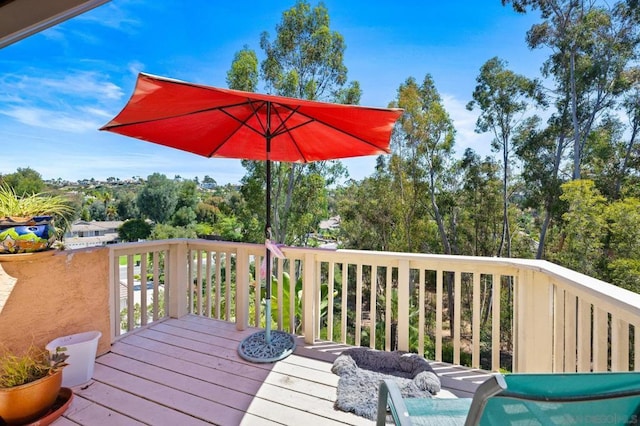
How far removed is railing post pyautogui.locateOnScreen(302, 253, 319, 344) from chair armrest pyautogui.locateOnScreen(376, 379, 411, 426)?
1.54 m

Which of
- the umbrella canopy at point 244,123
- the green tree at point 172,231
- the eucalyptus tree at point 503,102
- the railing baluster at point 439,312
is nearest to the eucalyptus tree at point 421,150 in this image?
the eucalyptus tree at point 503,102

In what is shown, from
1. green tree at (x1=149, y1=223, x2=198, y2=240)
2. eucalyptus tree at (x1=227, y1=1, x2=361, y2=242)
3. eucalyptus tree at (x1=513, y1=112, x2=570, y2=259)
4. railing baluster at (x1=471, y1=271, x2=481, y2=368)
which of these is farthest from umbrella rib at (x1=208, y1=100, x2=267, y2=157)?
eucalyptus tree at (x1=513, y1=112, x2=570, y2=259)

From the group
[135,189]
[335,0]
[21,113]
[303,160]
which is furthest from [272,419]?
[135,189]

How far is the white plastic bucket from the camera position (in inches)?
81.6

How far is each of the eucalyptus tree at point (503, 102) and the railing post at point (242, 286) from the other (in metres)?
14.2

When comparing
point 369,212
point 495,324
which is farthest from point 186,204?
point 495,324

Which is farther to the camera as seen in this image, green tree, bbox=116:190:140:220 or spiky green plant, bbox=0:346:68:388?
green tree, bbox=116:190:140:220

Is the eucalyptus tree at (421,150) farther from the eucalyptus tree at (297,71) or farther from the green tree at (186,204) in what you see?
the green tree at (186,204)

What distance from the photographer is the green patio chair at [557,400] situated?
71 cm

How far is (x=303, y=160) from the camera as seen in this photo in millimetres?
3037

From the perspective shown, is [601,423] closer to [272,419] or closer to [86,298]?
[272,419]

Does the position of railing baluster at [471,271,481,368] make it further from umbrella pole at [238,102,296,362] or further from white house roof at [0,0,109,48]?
Answer: white house roof at [0,0,109,48]

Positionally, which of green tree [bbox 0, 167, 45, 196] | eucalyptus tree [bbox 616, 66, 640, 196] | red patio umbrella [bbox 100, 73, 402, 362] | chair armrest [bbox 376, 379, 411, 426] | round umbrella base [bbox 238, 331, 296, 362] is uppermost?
eucalyptus tree [bbox 616, 66, 640, 196]

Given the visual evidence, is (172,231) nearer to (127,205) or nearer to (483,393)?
(127,205)
